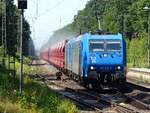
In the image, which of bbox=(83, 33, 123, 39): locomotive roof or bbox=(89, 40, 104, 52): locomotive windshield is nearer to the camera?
bbox=(89, 40, 104, 52): locomotive windshield

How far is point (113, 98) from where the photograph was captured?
26.4 meters

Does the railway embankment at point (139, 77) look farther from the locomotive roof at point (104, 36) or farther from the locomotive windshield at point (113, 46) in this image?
the locomotive windshield at point (113, 46)

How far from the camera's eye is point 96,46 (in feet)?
99.3

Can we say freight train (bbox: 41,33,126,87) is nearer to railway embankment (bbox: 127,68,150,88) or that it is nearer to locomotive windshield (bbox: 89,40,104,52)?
locomotive windshield (bbox: 89,40,104,52)

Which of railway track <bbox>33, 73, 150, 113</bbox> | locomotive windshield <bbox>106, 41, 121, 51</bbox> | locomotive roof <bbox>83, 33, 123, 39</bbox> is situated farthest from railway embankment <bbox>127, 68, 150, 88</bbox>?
railway track <bbox>33, 73, 150, 113</bbox>

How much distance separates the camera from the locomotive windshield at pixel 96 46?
30125 mm

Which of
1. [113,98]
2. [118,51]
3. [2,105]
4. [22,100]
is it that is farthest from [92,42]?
[2,105]

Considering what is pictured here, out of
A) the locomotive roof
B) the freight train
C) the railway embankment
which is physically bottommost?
the railway embankment

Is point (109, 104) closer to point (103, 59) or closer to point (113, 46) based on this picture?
point (103, 59)

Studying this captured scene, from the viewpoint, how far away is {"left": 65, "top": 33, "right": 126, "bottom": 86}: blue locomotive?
29500mm

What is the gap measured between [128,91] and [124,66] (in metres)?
1.38

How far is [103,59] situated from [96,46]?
3.14ft

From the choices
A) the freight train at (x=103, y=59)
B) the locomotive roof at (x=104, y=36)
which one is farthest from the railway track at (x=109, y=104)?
the locomotive roof at (x=104, y=36)

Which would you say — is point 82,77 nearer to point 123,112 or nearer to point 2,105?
point 123,112
